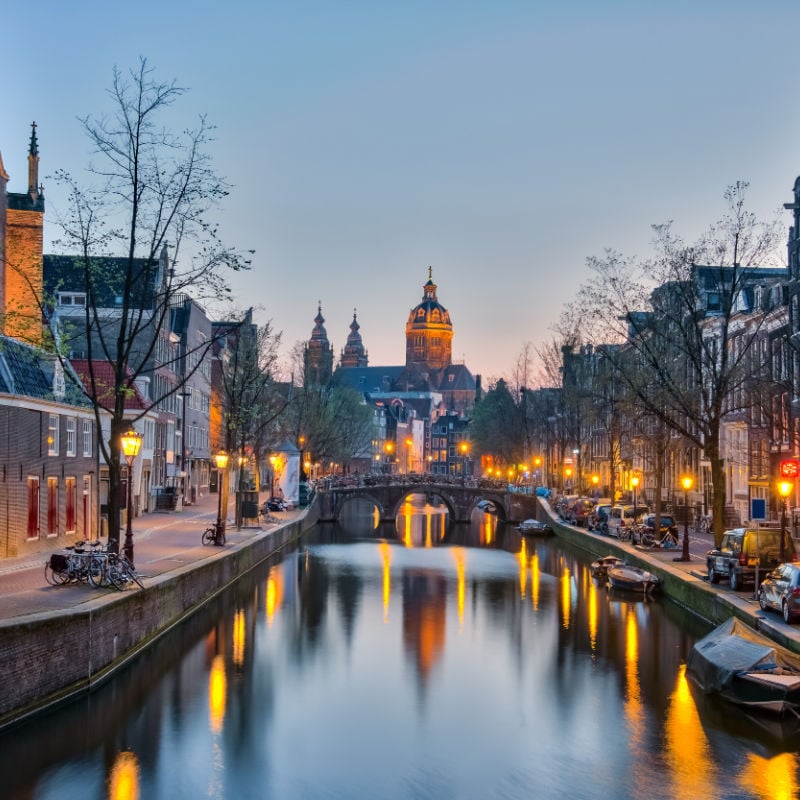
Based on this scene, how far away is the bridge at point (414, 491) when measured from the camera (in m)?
96.6

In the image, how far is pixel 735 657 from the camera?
79.2 ft

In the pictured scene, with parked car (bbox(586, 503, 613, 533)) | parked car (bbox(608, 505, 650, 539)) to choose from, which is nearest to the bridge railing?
parked car (bbox(586, 503, 613, 533))

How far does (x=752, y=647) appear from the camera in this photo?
78.4ft

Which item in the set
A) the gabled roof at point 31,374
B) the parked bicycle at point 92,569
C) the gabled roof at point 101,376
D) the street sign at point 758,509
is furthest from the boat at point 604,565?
the parked bicycle at point 92,569

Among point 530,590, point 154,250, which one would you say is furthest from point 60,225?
point 530,590

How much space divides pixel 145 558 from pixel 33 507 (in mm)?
4246

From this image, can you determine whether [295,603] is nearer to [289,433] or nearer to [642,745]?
[642,745]

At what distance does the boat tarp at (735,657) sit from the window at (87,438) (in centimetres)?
2792

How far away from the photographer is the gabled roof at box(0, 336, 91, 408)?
1383 inches

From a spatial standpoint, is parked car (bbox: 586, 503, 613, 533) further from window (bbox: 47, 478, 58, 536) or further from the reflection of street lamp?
window (bbox: 47, 478, 58, 536)

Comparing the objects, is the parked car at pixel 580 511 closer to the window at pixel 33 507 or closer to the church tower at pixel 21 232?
the church tower at pixel 21 232

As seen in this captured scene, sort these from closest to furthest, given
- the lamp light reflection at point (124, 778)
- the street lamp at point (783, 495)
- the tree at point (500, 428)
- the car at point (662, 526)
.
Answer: the lamp light reflection at point (124, 778) < the street lamp at point (783, 495) < the car at point (662, 526) < the tree at point (500, 428)

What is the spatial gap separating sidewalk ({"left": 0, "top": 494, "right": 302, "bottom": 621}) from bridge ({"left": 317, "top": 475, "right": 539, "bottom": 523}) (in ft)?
78.2

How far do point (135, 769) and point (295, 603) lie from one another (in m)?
22.8
